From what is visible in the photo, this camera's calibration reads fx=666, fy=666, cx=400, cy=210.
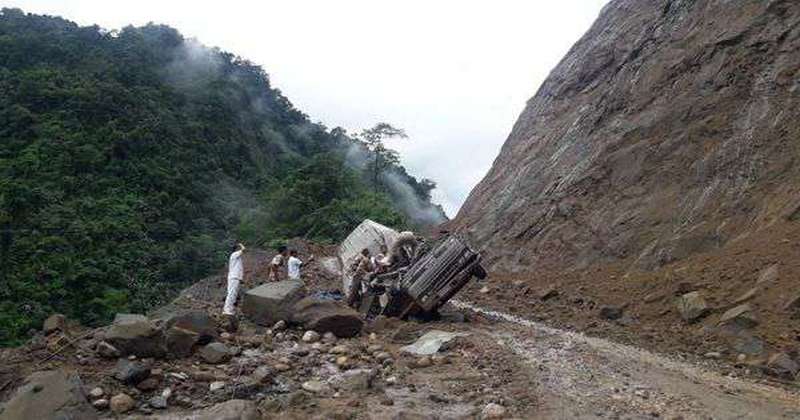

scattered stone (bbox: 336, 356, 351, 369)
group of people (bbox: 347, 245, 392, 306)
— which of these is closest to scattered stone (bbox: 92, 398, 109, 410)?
scattered stone (bbox: 336, 356, 351, 369)

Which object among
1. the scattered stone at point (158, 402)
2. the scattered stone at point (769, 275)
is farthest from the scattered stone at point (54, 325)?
the scattered stone at point (769, 275)

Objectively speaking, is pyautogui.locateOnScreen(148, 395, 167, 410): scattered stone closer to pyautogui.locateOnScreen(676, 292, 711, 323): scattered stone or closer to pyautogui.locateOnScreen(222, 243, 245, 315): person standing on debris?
pyautogui.locateOnScreen(222, 243, 245, 315): person standing on debris

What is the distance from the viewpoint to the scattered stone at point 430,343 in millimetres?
8821

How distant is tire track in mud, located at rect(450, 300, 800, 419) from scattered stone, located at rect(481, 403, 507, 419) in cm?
40

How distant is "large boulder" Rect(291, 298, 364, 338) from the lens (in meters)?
9.45

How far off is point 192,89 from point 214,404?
163 ft

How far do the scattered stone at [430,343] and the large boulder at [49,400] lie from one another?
4.16m

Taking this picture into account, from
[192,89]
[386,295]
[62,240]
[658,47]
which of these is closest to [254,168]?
[192,89]

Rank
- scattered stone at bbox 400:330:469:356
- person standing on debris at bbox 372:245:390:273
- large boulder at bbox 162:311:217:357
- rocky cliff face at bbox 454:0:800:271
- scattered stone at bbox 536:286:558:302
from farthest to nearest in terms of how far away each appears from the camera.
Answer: scattered stone at bbox 536:286:558:302 < rocky cliff face at bbox 454:0:800:271 < person standing on debris at bbox 372:245:390:273 < scattered stone at bbox 400:330:469:356 < large boulder at bbox 162:311:217:357

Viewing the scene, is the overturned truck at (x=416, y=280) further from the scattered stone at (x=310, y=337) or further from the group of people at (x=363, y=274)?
the scattered stone at (x=310, y=337)

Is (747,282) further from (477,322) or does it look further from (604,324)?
Result: (477,322)

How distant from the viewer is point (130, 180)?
35.4 m

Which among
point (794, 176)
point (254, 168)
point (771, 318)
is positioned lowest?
point (771, 318)

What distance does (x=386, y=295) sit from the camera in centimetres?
1170
